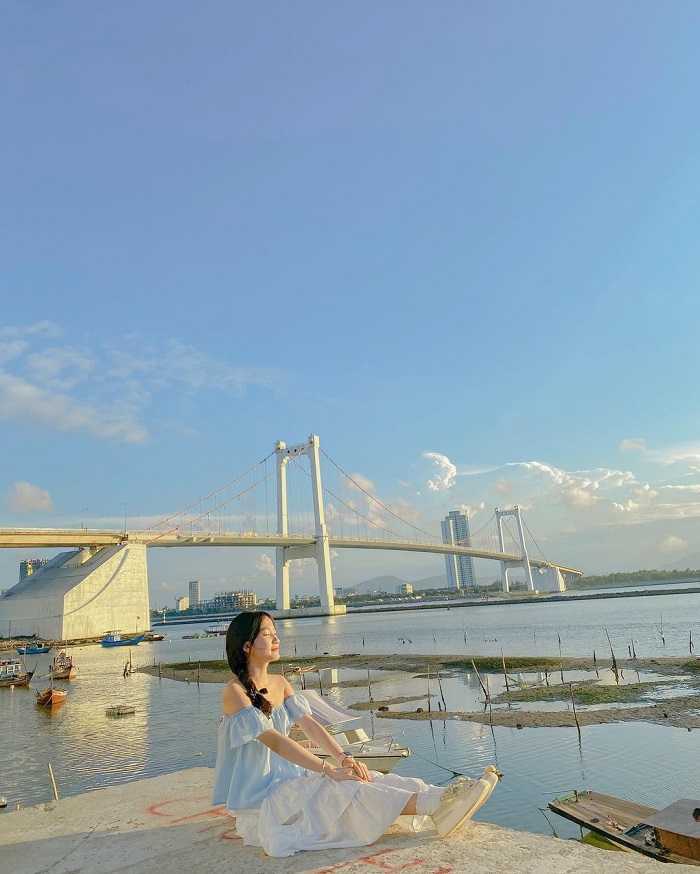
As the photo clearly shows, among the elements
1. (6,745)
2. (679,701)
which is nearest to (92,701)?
(6,745)

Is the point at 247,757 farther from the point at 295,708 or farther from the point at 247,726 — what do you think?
the point at 295,708

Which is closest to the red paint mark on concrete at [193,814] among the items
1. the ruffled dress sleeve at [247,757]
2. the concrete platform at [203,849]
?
the concrete platform at [203,849]

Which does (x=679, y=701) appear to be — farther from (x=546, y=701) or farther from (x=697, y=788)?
(x=697, y=788)

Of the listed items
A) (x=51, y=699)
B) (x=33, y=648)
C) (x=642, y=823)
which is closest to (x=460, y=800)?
(x=642, y=823)

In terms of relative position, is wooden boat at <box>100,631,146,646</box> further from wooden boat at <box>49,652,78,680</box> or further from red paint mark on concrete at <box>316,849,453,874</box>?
red paint mark on concrete at <box>316,849,453,874</box>

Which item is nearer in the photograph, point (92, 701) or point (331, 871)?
point (331, 871)

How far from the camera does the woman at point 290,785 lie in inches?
134

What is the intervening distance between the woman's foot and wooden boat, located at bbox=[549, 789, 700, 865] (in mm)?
3035

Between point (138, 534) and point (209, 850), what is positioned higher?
point (138, 534)

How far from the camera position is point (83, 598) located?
52.6m

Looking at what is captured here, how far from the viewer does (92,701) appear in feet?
75.8

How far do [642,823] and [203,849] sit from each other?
4.40 meters

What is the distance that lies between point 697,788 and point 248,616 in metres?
8.64

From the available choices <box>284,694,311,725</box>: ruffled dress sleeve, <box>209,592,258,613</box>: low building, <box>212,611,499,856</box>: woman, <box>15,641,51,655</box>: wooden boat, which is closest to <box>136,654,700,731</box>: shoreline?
<box>284,694,311,725</box>: ruffled dress sleeve
